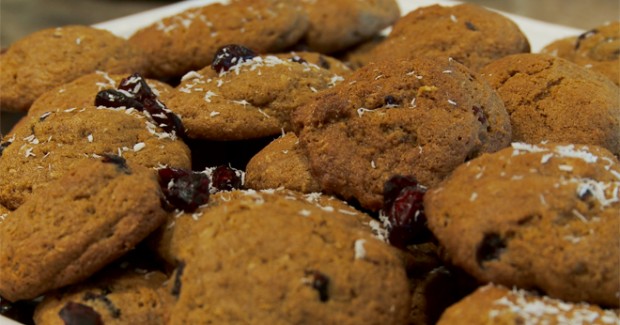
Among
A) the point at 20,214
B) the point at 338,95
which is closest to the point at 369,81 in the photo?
the point at 338,95

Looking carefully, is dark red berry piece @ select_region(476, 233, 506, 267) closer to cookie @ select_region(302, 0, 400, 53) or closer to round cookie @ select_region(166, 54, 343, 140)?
round cookie @ select_region(166, 54, 343, 140)

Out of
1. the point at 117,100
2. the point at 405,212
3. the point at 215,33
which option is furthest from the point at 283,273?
the point at 215,33

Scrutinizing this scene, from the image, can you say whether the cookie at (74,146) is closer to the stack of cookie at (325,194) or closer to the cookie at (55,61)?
the stack of cookie at (325,194)

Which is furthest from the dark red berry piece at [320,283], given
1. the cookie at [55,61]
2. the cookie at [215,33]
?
the cookie at [55,61]

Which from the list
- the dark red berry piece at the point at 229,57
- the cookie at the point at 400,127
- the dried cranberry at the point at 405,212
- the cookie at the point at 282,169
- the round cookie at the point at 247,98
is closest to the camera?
the dried cranberry at the point at 405,212

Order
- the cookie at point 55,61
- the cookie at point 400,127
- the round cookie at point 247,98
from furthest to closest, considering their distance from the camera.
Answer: the cookie at point 55,61, the round cookie at point 247,98, the cookie at point 400,127
